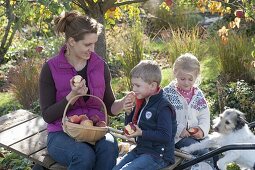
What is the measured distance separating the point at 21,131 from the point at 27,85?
105 inches

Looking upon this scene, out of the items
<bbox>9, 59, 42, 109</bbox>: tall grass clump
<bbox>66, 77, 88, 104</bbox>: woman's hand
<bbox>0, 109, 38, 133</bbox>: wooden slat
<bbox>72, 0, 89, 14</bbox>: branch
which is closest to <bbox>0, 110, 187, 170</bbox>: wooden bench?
<bbox>0, 109, 38, 133</bbox>: wooden slat

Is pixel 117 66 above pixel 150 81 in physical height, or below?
below

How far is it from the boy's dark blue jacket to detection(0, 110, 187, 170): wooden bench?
152 millimetres

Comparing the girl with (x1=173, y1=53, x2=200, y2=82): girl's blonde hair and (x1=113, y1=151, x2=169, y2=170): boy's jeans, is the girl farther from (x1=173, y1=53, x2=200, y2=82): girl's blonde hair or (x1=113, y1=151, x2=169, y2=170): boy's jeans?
(x1=113, y1=151, x2=169, y2=170): boy's jeans

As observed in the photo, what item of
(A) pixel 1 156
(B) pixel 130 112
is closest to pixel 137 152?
(B) pixel 130 112

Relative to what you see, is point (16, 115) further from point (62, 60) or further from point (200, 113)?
point (200, 113)

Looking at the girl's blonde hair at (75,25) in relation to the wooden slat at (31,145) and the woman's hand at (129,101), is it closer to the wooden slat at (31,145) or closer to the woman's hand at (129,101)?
the woman's hand at (129,101)

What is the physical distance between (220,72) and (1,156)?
3.30m

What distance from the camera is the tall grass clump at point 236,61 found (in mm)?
7469

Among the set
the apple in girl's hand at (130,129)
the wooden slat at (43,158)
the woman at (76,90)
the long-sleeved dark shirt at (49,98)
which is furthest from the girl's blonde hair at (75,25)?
the wooden slat at (43,158)

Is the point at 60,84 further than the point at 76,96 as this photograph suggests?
Yes

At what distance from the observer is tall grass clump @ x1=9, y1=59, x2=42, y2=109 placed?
7789 millimetres

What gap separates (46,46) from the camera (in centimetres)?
947

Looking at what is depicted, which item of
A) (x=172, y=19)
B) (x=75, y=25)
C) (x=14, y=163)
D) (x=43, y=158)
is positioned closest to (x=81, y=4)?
(x=14, y=163)
